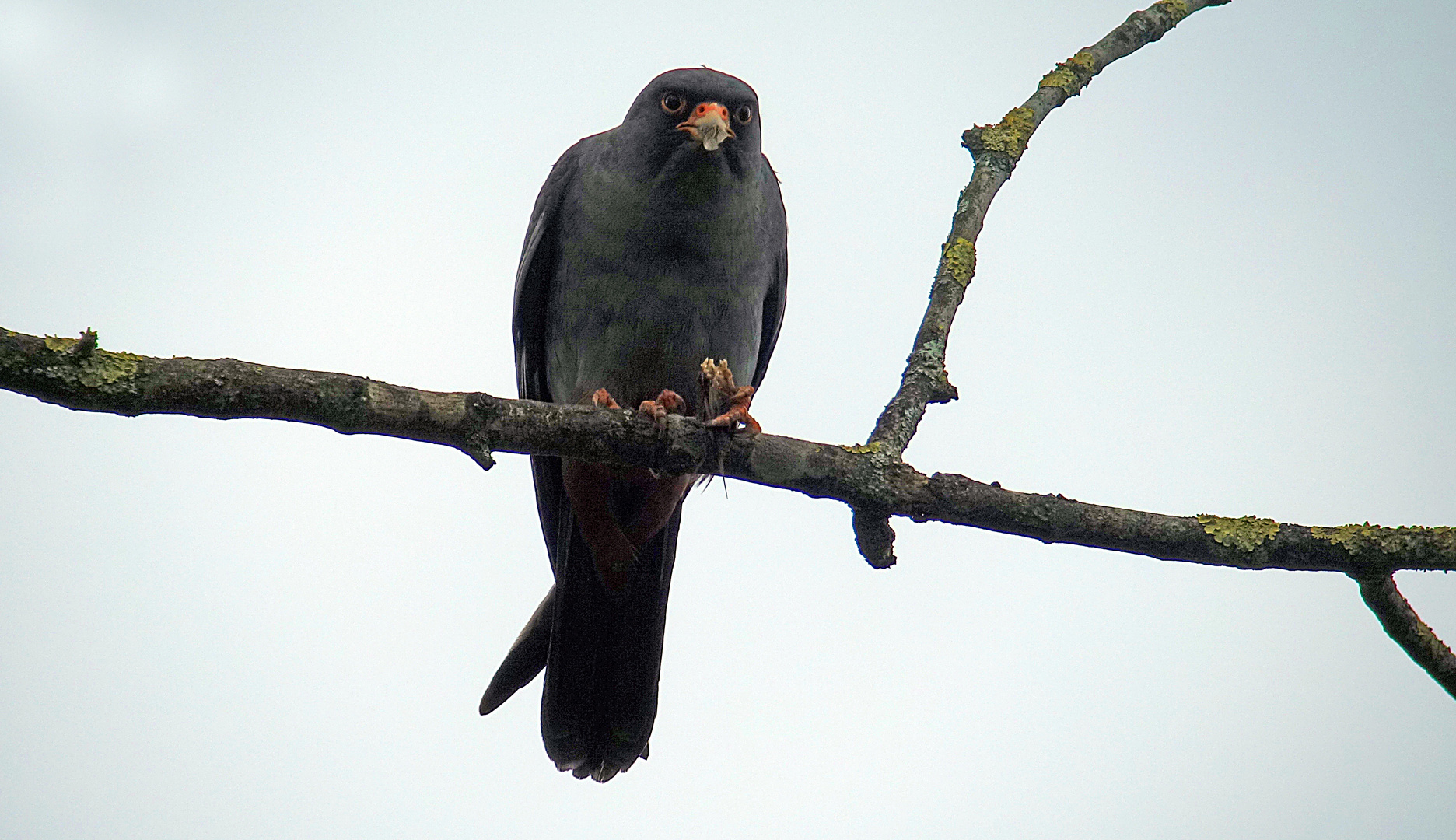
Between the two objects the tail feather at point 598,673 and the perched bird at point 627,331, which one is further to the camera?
the tail feather at point 598,673

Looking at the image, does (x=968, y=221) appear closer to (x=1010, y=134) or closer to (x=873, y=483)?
(x=1010, y=134)

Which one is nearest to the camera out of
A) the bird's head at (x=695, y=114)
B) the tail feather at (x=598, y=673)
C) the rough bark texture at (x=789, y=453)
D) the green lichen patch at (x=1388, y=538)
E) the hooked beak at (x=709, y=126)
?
the rough bark texture at (x=789, y=453)

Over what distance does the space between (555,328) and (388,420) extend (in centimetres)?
210

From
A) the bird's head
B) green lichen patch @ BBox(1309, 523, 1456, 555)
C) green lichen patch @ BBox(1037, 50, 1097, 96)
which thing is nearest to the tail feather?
the bird's head

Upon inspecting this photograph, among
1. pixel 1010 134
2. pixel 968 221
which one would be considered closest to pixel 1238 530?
pixel 968 221

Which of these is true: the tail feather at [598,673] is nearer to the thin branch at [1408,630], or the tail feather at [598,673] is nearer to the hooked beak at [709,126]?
the hooked beak at [709,126]

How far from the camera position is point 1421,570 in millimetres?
3139

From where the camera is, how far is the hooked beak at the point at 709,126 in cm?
426

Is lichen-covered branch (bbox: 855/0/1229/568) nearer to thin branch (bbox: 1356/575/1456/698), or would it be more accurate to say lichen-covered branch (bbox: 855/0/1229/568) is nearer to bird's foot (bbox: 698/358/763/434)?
bird's foot (bbox: 698/358/763/434)

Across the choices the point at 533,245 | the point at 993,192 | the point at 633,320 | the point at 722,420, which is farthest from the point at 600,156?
the point at 722,420

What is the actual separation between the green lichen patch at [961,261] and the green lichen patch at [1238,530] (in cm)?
121

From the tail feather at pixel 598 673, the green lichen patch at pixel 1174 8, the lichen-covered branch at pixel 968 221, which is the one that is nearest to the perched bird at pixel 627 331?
the tail feather at pixel 598 673

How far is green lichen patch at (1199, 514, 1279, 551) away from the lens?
3.11 meters

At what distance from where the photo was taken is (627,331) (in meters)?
4.45
